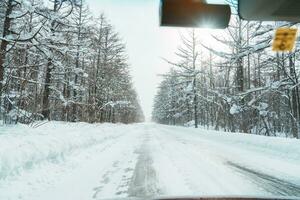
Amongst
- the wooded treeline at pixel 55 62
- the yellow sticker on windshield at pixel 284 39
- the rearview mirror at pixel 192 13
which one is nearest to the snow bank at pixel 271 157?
the yellow sticker on windshield at pixel 284 39

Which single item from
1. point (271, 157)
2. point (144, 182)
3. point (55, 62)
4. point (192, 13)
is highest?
point (55, 62)

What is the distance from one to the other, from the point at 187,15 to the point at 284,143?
11.6m

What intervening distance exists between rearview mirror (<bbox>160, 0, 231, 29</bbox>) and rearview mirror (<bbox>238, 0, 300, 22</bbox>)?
0.43 feet

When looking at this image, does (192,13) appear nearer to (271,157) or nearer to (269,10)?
(269,10)

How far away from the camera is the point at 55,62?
15.1 meters

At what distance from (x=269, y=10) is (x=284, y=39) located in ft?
3.26

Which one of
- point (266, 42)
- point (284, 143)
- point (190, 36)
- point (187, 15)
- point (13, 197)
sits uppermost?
point (190, 36)

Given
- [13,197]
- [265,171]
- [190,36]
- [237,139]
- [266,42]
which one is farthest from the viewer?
[190,36]

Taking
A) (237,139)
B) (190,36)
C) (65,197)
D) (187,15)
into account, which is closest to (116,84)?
(190,36)

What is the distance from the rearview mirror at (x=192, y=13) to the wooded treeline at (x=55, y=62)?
9221 millimetres

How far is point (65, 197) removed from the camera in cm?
543

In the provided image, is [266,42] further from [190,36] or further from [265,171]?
[190,36]

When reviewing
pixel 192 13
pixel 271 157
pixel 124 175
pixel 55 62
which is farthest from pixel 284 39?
pixel 55 62

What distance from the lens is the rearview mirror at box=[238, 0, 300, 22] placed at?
7.56ft
